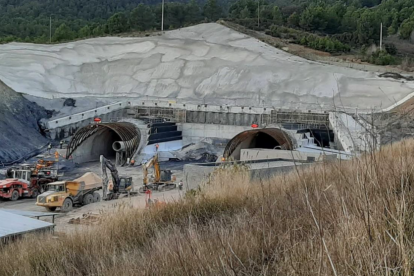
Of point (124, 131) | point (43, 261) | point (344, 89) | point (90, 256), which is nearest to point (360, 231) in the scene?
point (90, 256)

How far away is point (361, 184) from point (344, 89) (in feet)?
111

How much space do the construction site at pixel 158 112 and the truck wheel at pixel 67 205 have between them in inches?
1.8

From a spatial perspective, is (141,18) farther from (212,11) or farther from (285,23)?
(285,23)

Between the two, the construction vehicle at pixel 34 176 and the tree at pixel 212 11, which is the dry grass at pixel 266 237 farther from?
the tree at pixel 212 11

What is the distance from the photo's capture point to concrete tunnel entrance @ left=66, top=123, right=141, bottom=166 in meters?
29.4

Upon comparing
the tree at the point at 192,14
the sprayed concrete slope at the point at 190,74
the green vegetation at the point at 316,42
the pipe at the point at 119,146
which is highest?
the tree at the point at 192,14

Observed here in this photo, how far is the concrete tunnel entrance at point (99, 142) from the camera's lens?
29.4 m

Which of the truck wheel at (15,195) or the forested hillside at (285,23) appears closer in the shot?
the truck wheel at (15,195)

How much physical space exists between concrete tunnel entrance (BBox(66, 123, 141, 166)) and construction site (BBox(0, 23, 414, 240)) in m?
0.06

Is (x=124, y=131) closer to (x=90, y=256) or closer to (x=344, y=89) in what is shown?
(x=344, y=89)

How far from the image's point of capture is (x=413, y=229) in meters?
4.30

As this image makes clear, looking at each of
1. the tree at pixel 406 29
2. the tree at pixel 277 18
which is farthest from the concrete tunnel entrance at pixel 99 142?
the tree at pixel 406 29

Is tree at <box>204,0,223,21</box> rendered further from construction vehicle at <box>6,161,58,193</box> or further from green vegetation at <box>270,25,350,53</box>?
construction vehicle at <box>6,161,58,193</box>

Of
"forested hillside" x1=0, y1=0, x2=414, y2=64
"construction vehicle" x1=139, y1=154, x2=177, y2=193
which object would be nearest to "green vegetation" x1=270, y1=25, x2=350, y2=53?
"forested hillside" x1=0, y1=0, x2=414, y2=64
